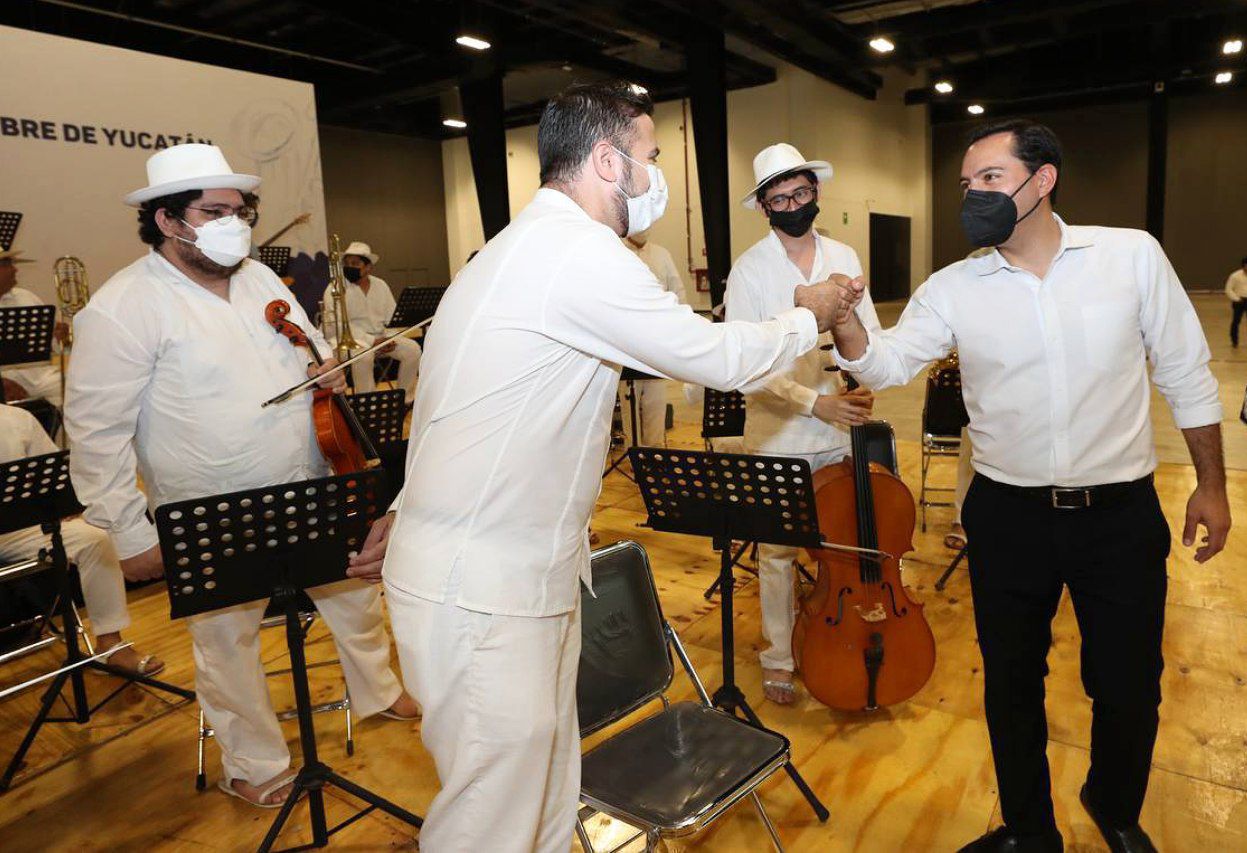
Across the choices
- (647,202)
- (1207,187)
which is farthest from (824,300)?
(1207,187)

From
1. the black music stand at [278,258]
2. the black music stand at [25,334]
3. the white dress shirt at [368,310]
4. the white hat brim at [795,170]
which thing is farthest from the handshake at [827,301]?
the white dress shirt at [368,310]

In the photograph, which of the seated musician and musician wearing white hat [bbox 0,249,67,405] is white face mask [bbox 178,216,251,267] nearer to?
the seated musician

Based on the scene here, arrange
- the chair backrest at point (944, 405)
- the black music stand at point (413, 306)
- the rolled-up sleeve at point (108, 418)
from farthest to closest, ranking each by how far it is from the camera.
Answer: the black music stand at point (413, 306) → the chair backrest at point (944, 405) → the rolled-up sleeve at point (108, 418)

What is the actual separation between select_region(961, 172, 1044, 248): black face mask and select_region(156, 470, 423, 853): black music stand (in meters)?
1.71

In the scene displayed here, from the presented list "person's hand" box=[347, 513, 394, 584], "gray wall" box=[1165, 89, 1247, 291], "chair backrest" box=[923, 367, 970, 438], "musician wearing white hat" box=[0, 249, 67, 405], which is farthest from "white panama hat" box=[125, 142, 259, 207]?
"gray wall" box=[1165, 89, 1247, 291]

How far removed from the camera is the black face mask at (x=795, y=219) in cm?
319

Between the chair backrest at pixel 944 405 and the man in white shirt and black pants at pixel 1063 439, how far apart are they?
2.61 meters

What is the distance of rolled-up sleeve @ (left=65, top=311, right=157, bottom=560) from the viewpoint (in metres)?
2.49

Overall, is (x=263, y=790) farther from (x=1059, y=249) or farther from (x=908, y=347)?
(x=1059, y=249)

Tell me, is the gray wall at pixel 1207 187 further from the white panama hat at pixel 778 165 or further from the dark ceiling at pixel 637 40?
the white panama hat at pixel 778 165

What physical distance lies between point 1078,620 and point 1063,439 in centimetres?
51

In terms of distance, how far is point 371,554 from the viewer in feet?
8.21

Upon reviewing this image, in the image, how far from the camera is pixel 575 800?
1887mm

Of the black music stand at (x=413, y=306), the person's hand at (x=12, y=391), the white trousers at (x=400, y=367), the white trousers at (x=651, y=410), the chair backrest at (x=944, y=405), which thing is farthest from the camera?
the black music stand at (x=413, y=306)
